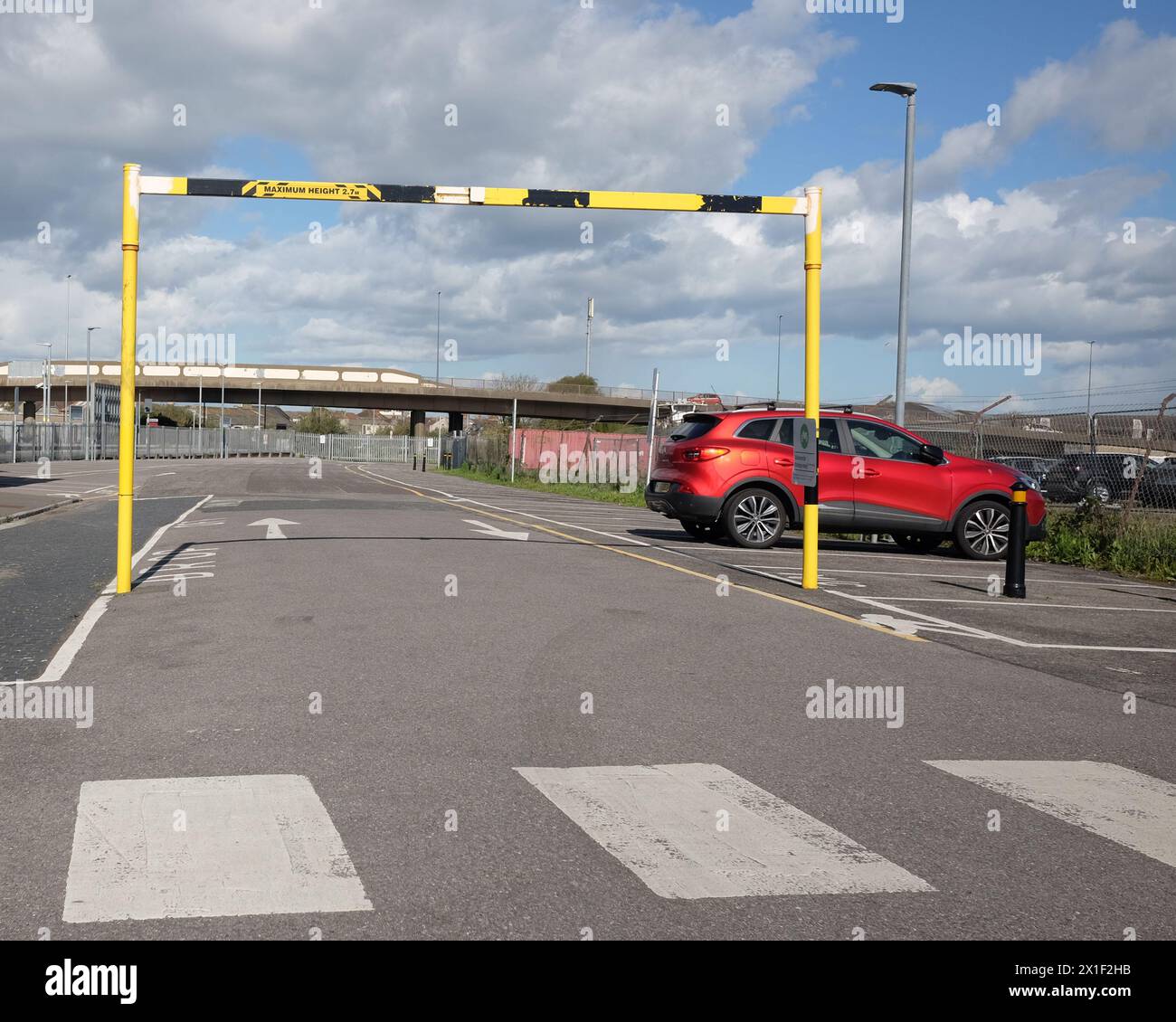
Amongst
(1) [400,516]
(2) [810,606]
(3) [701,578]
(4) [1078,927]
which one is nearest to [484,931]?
(4) [1078,927]

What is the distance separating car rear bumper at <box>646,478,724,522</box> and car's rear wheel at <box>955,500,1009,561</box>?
128 inches

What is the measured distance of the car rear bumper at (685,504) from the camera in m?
15.8

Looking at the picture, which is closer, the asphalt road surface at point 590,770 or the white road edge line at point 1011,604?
the asphalt road surface at point 590,770

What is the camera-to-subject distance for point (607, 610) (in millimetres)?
10219

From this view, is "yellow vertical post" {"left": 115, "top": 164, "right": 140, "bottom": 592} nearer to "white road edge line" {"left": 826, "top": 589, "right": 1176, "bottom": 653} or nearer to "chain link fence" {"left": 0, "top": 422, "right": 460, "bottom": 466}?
"white road edge line" {"left": 826, "top": 589, "right": 1176, "bottom": 653}

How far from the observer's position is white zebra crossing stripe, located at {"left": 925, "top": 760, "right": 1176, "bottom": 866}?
4.59 meters

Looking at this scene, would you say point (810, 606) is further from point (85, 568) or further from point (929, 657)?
point (85, 568)

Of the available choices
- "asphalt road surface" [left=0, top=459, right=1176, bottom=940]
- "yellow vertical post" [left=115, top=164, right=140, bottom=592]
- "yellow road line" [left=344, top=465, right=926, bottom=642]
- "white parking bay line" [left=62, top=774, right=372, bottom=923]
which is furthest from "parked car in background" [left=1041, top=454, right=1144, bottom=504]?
"white parking bay line" [left=62, top=774, right=372, bottom=923]

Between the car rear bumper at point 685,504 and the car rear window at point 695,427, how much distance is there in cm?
65

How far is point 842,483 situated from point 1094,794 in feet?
35.1

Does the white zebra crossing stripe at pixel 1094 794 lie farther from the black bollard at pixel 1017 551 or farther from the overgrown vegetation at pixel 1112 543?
the overgrown vegetation at pixel 1112 543

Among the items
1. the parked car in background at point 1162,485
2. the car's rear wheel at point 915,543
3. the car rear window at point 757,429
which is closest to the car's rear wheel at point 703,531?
the car rear window at point 757,429

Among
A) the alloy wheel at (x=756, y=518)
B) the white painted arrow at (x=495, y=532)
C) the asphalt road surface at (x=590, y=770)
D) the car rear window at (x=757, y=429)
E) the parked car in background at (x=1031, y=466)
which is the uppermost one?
the car rear window at (x=757, y=429)

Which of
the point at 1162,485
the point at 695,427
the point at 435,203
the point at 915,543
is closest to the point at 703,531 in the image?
the point at 695,427
